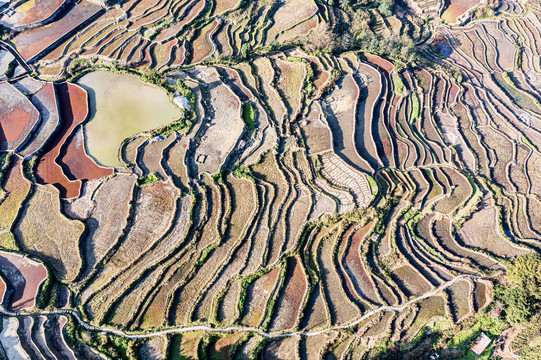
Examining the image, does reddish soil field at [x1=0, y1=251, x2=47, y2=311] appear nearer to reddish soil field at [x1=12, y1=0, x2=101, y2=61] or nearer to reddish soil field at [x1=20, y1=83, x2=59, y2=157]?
reddish soil field at [x1=20, y1=83, x2=59, y2=157]

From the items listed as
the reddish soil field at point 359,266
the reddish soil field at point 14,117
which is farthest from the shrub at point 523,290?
the reddish soil field at point 14,117

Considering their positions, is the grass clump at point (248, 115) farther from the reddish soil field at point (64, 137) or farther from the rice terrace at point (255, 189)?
the reddish soil field at point (64, 137)

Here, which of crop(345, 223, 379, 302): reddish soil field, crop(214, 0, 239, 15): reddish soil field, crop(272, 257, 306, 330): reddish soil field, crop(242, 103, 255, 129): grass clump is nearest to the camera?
crop(272, 257, 306, 330): reddish soil field

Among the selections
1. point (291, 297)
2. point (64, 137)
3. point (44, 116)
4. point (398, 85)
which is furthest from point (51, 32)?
point (398, 85)

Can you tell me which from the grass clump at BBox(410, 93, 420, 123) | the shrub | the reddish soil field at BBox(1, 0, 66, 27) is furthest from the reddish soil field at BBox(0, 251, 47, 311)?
the grass clump at BBox(410, 93, 420, 123)

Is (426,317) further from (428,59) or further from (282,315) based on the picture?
(428,59)

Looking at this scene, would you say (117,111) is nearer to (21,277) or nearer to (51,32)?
(51,32)
